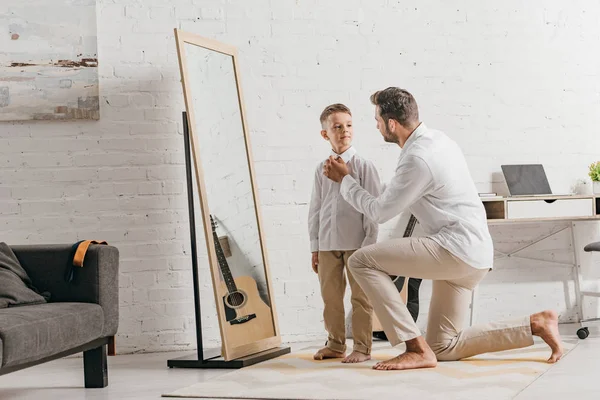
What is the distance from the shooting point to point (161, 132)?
5.04 metres

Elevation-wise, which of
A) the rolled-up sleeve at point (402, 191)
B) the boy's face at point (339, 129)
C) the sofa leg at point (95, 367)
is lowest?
the sofa leg at point (95, 367)

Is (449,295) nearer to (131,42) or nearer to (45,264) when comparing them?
(45,264)

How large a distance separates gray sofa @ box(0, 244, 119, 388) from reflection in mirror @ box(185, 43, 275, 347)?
0.66m

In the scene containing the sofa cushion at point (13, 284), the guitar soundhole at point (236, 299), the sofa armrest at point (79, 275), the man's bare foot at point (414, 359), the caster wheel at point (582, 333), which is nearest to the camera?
the sofa cushion at point (13, 284)

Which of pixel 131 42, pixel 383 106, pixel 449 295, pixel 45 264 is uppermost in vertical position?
pixel 131 42

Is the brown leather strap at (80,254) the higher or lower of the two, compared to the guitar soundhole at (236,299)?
higher

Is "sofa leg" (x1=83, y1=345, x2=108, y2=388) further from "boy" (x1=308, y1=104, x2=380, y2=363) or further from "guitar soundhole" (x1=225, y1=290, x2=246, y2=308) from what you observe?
"boy" (x1=308, y1=104, x2=380, y2=363)

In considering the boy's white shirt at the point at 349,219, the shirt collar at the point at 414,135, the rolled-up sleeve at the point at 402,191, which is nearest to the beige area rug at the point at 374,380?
the boy's white shirt at the point at 349,219

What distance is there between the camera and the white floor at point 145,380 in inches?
139

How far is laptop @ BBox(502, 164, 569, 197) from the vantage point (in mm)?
5344

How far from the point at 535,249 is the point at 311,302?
A: 141 cm

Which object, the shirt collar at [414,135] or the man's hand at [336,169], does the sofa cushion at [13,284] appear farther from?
the shirt collar at [414,135]

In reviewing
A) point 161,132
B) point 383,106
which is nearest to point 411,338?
point 383,106

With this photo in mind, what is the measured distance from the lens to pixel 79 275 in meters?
3.84
